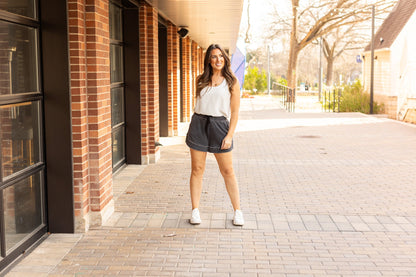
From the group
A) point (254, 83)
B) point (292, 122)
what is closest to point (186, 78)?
point (292, 122)

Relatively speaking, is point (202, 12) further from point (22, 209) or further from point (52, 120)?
point (22, 209)

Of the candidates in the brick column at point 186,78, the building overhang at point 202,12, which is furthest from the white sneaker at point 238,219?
the brick column at point 186,78

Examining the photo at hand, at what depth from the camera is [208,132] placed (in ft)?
17.8

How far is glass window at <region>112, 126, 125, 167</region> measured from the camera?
8.29 meters

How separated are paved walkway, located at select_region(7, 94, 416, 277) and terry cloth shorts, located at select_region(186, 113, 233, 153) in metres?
0.85

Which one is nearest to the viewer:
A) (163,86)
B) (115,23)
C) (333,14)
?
(115,23)

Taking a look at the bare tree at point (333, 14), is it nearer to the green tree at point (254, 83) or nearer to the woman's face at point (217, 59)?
the green tree at point (254, 83)

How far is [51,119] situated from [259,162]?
17.2 feet

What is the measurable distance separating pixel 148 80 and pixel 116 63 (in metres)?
1.19

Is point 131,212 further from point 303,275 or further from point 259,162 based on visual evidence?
point 259,162

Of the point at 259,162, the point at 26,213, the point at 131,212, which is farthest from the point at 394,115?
the point at 26,213

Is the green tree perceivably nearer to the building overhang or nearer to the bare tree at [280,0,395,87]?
the bare tree at [280,0,395,87]

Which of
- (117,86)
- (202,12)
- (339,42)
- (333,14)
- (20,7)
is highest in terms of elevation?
(339,42)

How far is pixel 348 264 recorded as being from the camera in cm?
450
